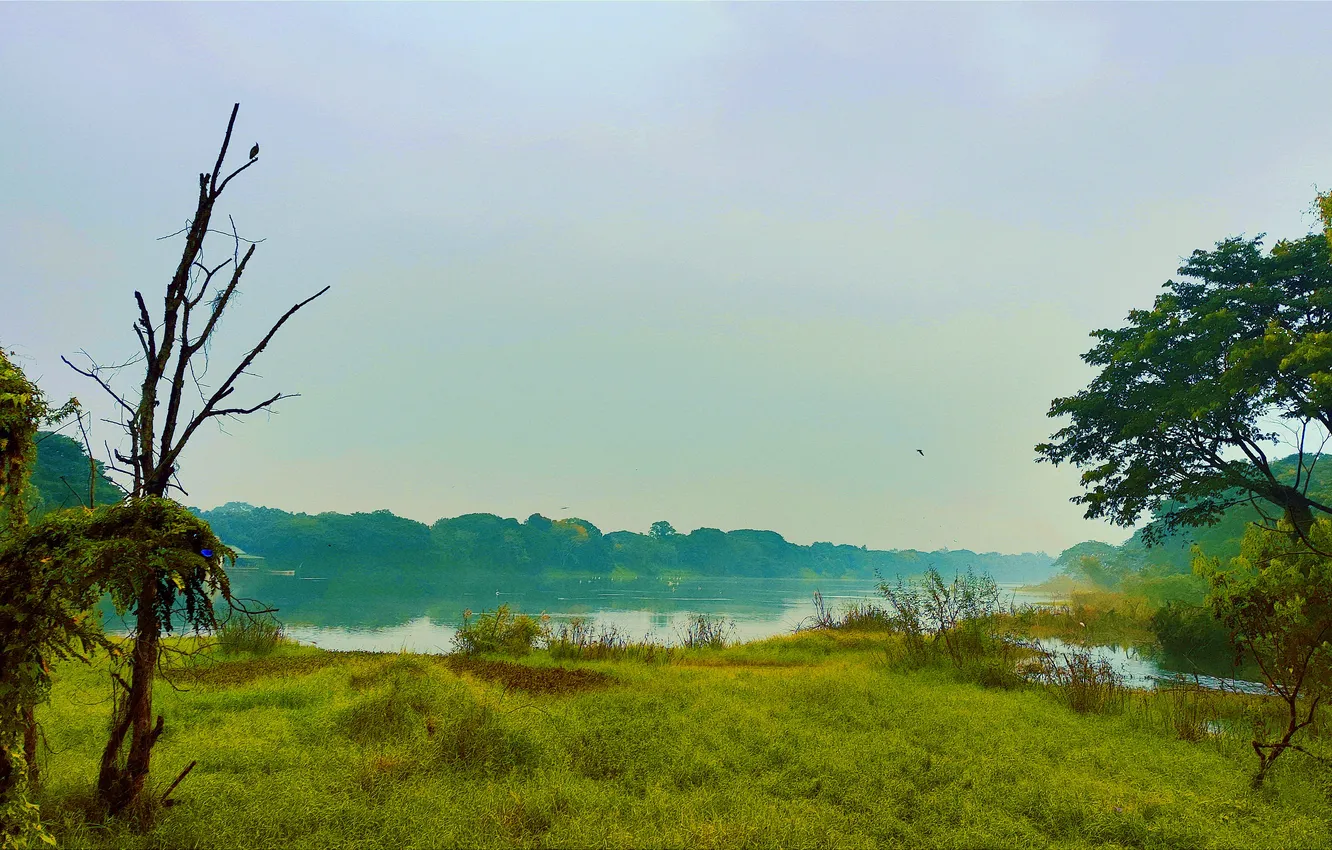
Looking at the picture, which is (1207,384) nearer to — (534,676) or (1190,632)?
(1190,632)

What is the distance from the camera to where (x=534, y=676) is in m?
10.2

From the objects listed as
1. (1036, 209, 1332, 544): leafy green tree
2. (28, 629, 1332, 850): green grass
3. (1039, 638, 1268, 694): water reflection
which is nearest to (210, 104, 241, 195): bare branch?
(28, 629, 1332, 850): green grass

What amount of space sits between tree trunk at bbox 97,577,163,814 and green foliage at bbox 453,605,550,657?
951 centimetres

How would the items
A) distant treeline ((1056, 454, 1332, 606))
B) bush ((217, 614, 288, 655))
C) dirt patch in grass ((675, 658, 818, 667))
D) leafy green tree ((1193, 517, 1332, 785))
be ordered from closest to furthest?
leafy green tree ((1193, 517, 1332, 785)), bush ((217, 614, 288, 655)), dirt patch in grass ((675, 658, 818, 667)), distant treeline ((1056, 454, 1332, 606))

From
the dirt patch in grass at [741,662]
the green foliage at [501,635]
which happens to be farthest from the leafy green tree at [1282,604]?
the green foliage at [501,635]

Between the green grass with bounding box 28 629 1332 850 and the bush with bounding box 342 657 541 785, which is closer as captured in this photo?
the green grass with bounding box 28 629 1332 850

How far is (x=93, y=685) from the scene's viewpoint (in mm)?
8781

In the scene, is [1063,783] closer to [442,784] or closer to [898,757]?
[898,757]

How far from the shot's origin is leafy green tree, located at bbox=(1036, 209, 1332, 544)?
1669cm

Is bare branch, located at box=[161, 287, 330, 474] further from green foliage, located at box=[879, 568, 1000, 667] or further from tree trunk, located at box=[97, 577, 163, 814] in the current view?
green foliage, located at box=[879, 568, 1000, 667]

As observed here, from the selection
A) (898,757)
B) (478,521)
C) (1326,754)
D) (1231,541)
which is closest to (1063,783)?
(898,757)

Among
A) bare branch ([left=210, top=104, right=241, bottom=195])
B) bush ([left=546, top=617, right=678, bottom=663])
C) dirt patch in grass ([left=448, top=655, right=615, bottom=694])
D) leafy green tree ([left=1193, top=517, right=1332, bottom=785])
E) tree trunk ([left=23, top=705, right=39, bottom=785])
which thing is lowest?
bush ([left=546, top=617, right=678, bottom=663])

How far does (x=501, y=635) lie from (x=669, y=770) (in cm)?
917

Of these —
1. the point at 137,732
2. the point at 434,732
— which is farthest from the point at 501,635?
the point at 137,732
